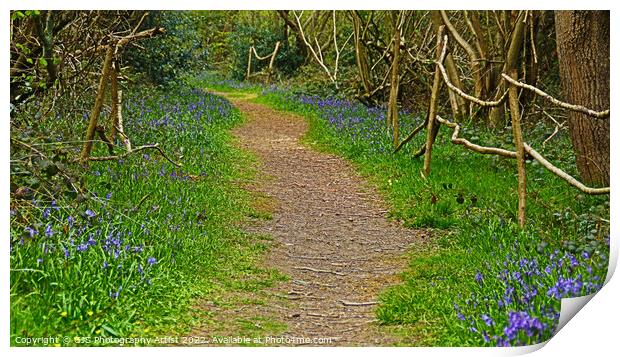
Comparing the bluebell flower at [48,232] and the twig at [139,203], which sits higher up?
the bluebell flower at [48,232]

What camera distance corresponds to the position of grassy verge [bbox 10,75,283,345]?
4141 millimetres

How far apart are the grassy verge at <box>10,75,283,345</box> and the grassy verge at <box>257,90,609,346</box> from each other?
1.06 m

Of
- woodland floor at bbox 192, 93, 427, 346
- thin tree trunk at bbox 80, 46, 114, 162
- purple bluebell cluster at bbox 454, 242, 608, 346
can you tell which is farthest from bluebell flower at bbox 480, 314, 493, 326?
thin tree trunk at bbox 80, 46, 114, 162

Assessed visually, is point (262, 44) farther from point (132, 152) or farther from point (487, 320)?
point (487, 320)

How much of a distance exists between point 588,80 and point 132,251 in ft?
11.0

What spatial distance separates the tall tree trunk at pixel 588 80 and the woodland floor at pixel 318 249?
1302 millimetres

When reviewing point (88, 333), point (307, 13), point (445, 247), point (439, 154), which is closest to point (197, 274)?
point (88, 333)

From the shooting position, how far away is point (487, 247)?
17.5 ft

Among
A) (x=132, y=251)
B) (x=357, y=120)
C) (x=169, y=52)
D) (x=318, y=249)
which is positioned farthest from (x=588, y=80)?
(x=169, y=52)

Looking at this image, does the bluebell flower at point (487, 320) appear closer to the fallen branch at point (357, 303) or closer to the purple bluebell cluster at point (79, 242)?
the fallen branch at point (357, 303)

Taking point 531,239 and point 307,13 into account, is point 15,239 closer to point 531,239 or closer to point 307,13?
point 531,239

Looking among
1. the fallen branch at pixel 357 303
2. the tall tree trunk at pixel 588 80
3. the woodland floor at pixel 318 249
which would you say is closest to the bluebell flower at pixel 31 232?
A: the woodland floor at pixel 318 249

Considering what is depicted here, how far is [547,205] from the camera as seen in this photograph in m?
5.78

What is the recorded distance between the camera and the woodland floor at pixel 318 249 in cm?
448
